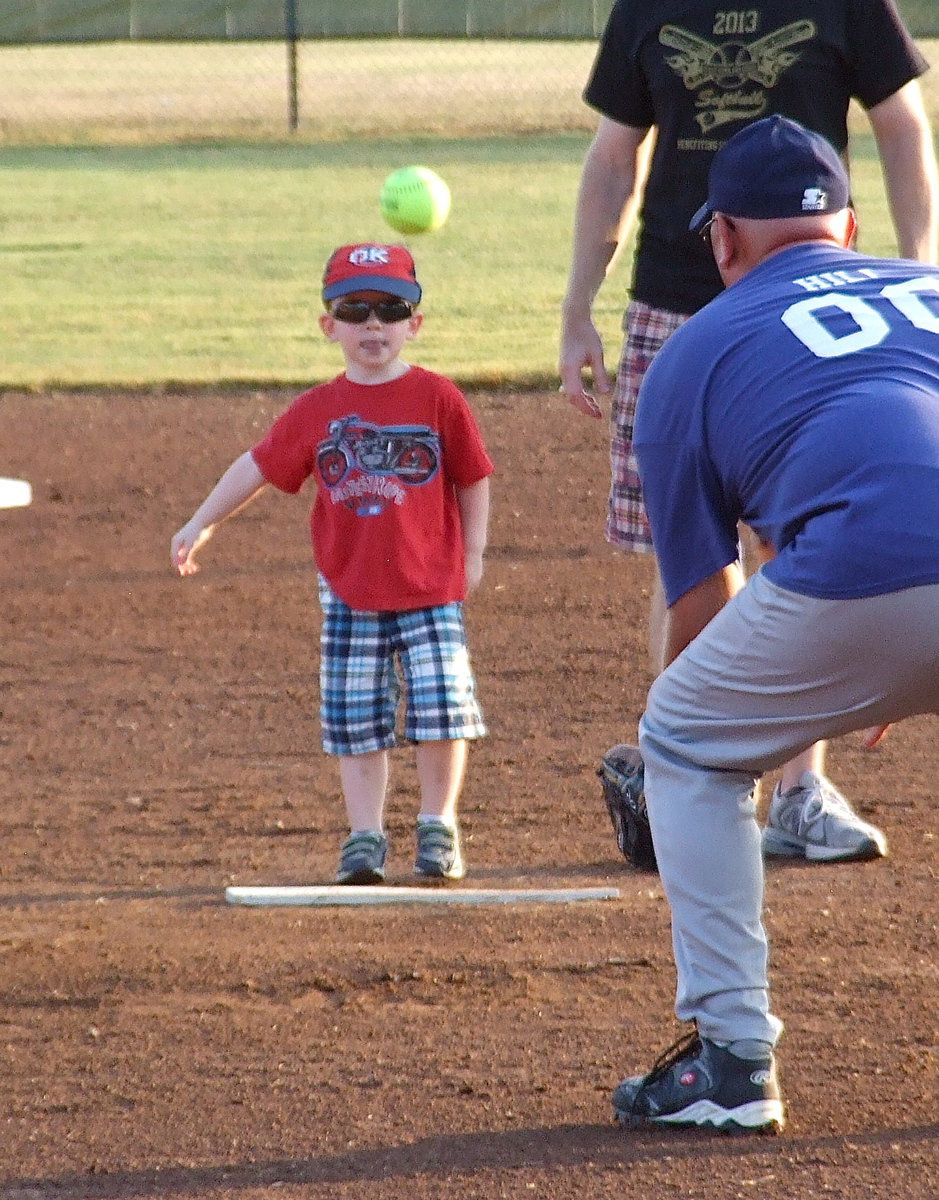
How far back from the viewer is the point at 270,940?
410 centimetres

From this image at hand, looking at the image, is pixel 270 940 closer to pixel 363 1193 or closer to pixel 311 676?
pixel 363 1193

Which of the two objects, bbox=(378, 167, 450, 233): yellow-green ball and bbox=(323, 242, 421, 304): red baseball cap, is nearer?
bbox=(323, 242, 421, 304): red baseball cap

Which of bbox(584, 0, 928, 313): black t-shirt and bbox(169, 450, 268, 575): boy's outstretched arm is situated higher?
bbox(584, 0, 928, 313): black t-shirt

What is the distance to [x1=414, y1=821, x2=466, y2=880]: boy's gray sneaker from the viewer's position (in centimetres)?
459

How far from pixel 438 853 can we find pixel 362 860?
18 centimetres

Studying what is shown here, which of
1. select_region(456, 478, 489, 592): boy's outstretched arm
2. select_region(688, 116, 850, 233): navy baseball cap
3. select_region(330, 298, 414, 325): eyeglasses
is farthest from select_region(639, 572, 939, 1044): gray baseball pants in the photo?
select_region(330, 298, 414, 325): eyeglasses

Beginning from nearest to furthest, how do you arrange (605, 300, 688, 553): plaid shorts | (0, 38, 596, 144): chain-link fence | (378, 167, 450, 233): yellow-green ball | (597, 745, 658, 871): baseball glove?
(597, 745, 658, 871): baseball glove
(605, 300, 688, 553): plaid shorts
(378, 167, 450, 233): yellow-green ball
(0, 38, 596, 144): chain-link fence

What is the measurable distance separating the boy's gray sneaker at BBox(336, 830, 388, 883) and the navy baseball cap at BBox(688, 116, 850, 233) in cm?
198

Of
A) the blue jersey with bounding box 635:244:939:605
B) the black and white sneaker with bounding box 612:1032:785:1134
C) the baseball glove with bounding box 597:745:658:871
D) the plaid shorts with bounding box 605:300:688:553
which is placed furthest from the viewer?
the plaid shorts with bounding box 605:300:688:553

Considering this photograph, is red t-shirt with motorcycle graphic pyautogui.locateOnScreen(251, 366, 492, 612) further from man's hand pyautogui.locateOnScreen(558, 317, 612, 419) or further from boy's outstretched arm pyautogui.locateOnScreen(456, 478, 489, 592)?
man's hand pyautogui.locateOnScreen(558, 317, 612, 419)

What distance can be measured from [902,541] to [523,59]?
1269 inches

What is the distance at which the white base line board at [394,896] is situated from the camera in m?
→ 4.37

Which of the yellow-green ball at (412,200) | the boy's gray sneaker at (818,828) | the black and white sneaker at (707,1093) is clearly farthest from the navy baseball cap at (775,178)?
the yellow-green ball at (412,200)

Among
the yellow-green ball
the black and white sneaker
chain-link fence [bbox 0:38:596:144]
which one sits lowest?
chain-link fence [bbox 0:38:596:144]
